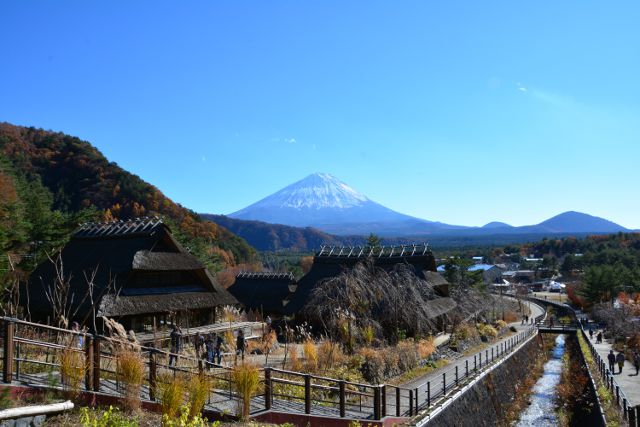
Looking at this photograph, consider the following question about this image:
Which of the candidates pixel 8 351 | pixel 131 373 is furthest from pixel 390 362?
pixel 8 351

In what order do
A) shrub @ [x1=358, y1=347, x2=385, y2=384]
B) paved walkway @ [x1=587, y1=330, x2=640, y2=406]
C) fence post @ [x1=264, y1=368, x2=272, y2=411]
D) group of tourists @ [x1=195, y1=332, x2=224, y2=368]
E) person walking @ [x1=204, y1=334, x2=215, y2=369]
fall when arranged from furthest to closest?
paved walkway @ [x1=587, y1=330, x2=640, y2=406]
person walking @ [x1=204, y1=334, x2=215, y2=369]
group of tourists @ [x1=195, y1=332, x2=224, y2=368]
shrub @ [x1=358, y1=347, x2=385, y2=384]
fence post @ [x1=264, y1=368, x2=272, y2=411]

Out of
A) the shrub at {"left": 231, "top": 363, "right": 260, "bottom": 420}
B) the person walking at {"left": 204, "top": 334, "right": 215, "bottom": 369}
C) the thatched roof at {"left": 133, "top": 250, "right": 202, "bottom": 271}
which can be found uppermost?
the thatched roof at {"left": 133, "top": 250, "right": 202, "bottom": 271}

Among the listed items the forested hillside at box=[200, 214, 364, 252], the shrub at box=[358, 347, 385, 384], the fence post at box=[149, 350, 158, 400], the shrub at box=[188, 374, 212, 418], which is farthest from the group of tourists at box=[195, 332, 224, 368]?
the forested hillside at box=[200, 214, 364, 252]

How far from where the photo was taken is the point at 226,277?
5306 centimetres

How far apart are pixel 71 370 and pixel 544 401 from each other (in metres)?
23.1

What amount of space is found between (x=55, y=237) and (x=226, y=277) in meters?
23.3

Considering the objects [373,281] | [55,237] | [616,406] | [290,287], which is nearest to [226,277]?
[290,287]

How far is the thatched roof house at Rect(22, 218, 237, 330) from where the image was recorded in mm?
20953

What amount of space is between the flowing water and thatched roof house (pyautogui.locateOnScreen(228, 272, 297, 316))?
17.4 metres

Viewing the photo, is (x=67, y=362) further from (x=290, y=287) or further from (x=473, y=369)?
(x=290, y=287)

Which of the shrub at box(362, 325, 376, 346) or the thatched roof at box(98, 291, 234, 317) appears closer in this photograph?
the shrub at box(362, 325, 376, 346)

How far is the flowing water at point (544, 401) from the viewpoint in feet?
67.3

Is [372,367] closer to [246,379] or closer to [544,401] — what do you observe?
[246,379]

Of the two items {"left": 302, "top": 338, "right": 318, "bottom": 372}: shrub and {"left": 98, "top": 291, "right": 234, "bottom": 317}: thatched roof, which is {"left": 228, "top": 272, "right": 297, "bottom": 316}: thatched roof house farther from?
{"left": 302, "top": 338, "right": 318, "bottom": 372}: shrub
